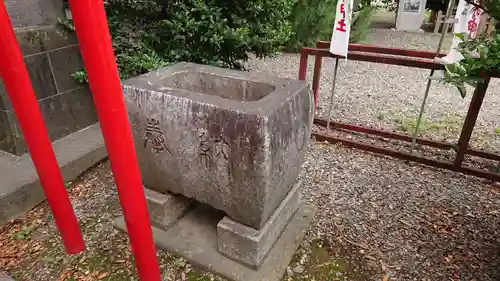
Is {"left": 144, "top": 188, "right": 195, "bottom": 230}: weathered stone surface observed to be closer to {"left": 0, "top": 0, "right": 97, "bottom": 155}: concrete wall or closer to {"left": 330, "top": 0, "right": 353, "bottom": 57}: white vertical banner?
{"left": 0, "top": 0, "right": 97, "bottom": 155}: concrete wall

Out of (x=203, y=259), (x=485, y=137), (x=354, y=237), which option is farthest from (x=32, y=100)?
(x=485, y=137)

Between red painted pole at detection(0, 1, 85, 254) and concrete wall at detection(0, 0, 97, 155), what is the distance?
1.33m

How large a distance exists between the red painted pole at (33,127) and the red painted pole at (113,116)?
81cm

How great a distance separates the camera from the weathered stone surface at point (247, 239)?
2.21 metres

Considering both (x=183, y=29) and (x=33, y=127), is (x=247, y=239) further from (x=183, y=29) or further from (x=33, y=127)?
(x=183, y=29)

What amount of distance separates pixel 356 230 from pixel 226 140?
1543 millimetres

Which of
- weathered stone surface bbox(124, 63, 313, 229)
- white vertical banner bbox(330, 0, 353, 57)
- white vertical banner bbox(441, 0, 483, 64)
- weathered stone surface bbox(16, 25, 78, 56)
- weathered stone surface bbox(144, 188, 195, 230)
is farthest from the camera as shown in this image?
white vertical banner bbox(330, 0, 353, 57)

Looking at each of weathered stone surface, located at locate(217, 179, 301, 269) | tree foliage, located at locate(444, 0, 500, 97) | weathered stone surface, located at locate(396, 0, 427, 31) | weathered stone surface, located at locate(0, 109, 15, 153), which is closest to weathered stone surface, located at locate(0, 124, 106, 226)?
weathered stone surface, located at locate(0, 109, 15, 153)

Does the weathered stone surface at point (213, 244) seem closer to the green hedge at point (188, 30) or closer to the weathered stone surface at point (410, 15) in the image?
the green hedge at point (188, 30)

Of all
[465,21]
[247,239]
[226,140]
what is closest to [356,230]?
[247,239]

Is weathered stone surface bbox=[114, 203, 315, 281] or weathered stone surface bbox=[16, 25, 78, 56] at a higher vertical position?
weathered stone surface bbox=[16, 25, 78, 56]

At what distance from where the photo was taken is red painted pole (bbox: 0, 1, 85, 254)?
1930mm

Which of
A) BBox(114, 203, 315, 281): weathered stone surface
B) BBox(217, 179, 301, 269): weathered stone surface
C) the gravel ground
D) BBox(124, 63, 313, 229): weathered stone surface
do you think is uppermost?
BBox(124, 63, 313, 229): weathered stone surface

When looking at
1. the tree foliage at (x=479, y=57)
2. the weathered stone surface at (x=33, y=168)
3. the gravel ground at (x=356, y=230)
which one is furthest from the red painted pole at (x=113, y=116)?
the tree foliage at (x=479, y=57)
